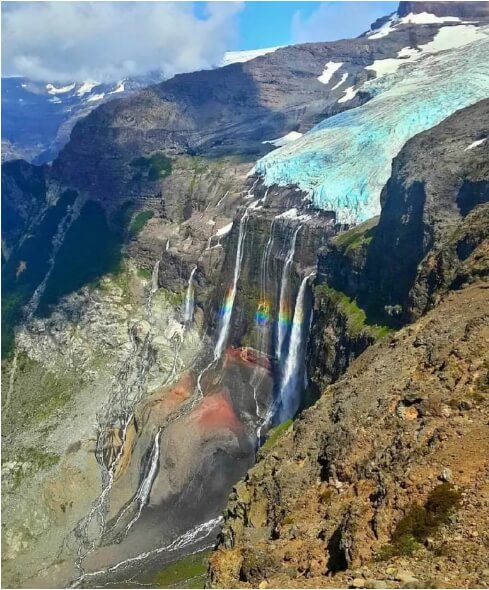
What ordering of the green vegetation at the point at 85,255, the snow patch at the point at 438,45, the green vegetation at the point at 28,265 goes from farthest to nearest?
the snow patch at the point at 438,45 → the green vegetation at the point at 28,265 → the green vegetation at the point at 85,255

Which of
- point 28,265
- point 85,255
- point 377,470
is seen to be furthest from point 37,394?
point 377,470

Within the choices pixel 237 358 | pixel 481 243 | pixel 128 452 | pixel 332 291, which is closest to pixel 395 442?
pixel 481 243

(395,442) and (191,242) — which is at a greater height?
(191,242)

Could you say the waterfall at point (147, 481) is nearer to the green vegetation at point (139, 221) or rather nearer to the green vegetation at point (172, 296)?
the green vegetation at point (172, 296)

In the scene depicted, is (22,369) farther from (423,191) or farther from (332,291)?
(423,191)

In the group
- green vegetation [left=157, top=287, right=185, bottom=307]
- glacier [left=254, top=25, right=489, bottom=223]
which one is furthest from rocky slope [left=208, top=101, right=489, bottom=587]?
green vegetation [left=157, top=287, right=185, bottom=307]

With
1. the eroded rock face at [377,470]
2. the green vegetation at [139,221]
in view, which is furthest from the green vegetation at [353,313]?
the green vegetation at [139,221]

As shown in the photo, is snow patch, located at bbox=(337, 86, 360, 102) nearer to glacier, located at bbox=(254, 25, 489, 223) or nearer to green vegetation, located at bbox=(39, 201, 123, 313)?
glacier, located at bbox=(254, 25, 489, 223)
